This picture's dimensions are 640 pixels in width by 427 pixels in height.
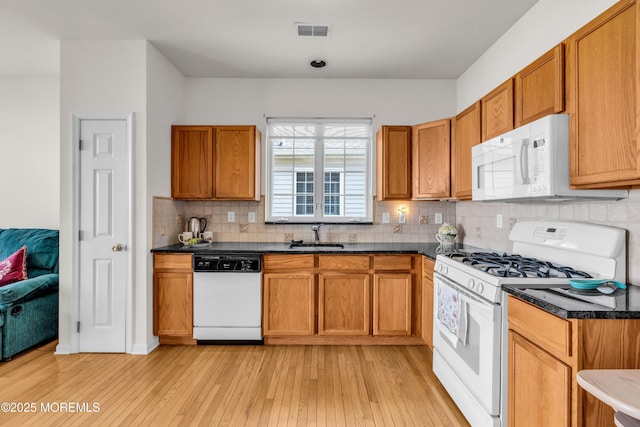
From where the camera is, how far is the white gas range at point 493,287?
175 centimetres

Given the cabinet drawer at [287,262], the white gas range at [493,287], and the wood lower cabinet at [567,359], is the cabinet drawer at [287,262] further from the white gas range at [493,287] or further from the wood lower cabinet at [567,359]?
the wood lower cabinet at [567,359]

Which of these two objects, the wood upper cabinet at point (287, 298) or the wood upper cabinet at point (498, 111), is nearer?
the wood upper cabinet at point (498, 111)

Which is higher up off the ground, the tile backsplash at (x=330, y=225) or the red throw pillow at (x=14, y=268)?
the tile backsplash at (x=330, y=225)

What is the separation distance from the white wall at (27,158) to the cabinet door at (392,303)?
3556mm

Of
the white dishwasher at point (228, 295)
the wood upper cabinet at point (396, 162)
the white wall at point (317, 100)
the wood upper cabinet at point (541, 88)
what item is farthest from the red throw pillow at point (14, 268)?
the wood upper cabinet at point (541, 88)

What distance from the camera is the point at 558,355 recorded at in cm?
135

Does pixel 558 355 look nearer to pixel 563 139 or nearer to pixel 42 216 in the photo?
pixel 563 139

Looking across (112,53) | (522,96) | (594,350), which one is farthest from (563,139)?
(112,53)

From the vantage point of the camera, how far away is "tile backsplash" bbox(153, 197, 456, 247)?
12.6ft

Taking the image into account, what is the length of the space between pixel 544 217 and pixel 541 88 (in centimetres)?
94

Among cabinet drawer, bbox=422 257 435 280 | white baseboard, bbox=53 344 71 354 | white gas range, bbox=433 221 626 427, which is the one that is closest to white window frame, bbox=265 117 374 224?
cabinet drawer, bbox=422 257 435 280

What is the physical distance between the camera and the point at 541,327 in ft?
4.72

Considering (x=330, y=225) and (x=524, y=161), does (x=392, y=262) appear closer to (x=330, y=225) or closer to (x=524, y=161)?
(x=330, y=225)

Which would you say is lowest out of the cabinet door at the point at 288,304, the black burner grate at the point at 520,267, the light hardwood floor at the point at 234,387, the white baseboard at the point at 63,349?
the light hardwood floor at the point at 234,387
